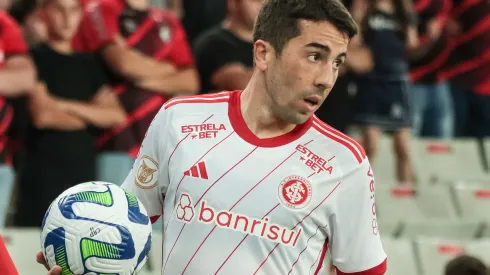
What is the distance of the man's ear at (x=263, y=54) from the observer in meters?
3.23

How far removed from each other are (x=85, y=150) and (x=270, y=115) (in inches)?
129

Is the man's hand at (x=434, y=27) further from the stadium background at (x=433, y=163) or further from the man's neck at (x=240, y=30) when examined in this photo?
the man's neck at (x=240, y=30)

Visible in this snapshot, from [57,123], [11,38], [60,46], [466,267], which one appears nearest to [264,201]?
[466,267]

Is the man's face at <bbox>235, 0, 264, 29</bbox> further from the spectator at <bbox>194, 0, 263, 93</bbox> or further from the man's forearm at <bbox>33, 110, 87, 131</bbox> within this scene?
the man's forearm at <bbox>33, 110, 87, 131</bbox>

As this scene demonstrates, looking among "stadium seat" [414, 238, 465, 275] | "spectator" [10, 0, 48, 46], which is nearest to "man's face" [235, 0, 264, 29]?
"spectator" [10, 0, 48, 46]

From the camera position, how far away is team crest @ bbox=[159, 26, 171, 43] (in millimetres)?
6926

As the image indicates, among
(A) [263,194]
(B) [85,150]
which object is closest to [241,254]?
(A) [263,194]

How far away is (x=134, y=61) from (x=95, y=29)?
12.7 inches

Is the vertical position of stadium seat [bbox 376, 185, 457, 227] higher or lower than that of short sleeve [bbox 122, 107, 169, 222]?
lower

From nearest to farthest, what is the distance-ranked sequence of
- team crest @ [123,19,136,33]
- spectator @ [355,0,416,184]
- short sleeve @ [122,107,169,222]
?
short sleeve @ [122,107,169,222]
team crest @ [123,19,136,33]
spectator @ [355,0,416,184]

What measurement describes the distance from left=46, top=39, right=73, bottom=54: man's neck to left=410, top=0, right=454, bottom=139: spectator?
3550mm

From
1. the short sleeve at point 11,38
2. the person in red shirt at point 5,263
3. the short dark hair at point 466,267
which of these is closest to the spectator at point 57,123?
the short sleeve at point 11,38

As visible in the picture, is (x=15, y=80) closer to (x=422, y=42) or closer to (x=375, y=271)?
(x=375, y=271)

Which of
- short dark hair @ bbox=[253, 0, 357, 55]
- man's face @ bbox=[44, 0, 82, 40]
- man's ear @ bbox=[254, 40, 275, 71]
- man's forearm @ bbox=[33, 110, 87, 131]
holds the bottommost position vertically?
man's forearm @ bbox=[33, 110, 87, 131]
